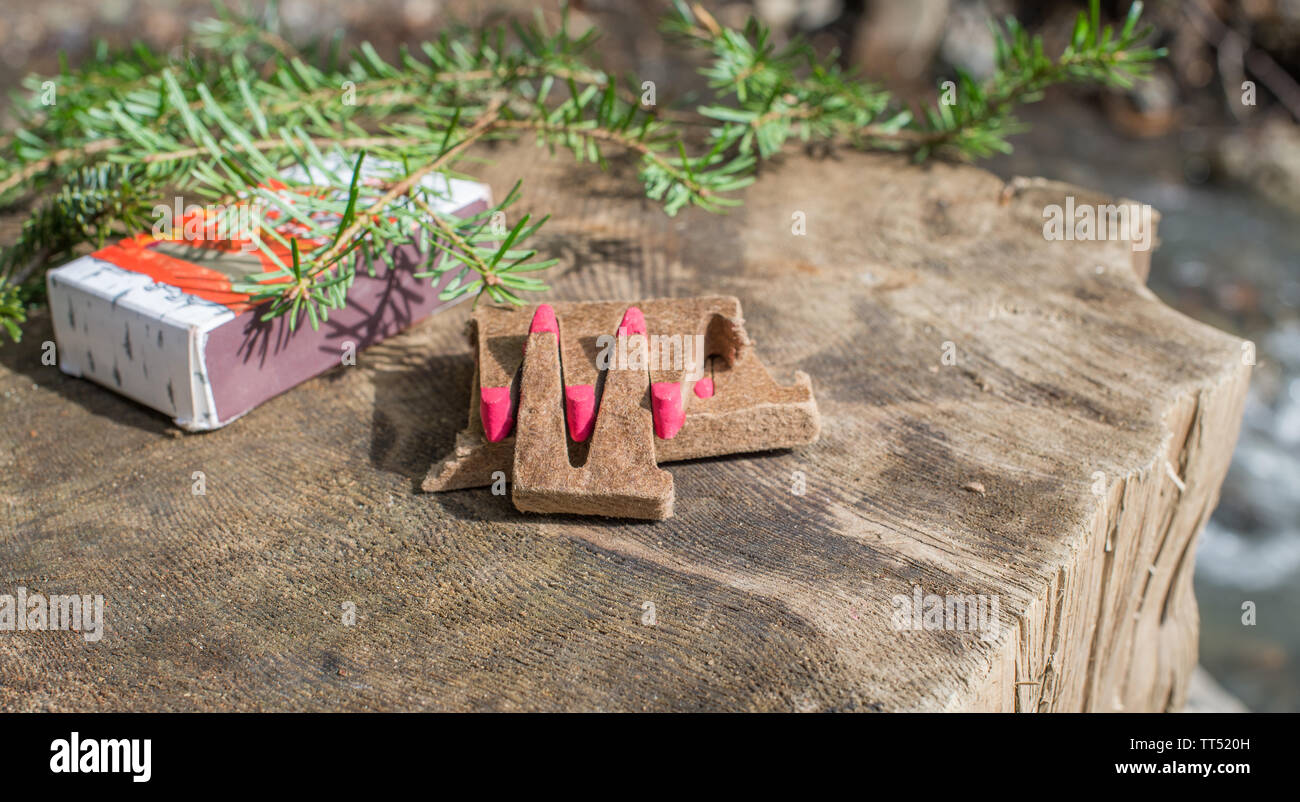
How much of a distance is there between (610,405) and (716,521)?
202 mm

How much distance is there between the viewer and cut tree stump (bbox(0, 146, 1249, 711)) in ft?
3.61

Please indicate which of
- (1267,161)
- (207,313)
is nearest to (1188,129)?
(1267,161)

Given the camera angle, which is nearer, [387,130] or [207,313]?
[207,313]

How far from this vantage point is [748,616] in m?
1.15

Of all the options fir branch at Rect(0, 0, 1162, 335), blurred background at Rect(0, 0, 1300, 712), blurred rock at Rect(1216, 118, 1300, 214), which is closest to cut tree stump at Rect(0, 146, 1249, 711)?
fir branch at Rect(0, 0, 1162, 335)

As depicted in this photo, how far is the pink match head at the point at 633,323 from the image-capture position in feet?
4.56

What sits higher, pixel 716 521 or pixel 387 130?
pixel 387 130

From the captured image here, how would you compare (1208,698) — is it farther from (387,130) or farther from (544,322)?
(387,130)

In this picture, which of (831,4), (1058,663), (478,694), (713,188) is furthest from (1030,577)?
(831,4)

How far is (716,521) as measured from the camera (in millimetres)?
1295

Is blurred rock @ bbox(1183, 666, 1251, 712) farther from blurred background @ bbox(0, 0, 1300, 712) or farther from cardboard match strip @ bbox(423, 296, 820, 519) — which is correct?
cardboard match strip @ bbox(423, 296, 820, 519)

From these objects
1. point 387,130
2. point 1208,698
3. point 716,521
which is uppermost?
point 387,130

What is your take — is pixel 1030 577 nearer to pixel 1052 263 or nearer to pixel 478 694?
pixel 478 694
